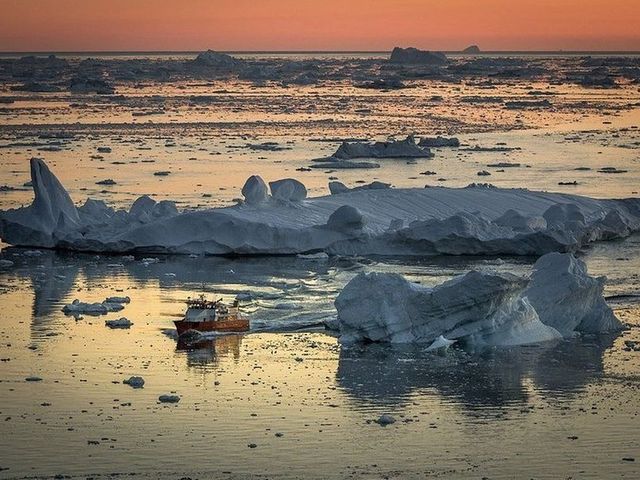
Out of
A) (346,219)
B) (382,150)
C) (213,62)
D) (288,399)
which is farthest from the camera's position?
(213,62)

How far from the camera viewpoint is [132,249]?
940 inches

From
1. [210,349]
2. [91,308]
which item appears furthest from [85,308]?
[210,349]

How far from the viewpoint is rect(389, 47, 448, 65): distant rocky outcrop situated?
115 m

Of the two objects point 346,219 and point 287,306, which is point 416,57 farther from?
point 287,306

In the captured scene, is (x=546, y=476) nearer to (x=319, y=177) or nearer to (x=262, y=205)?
(x=262, y=205)

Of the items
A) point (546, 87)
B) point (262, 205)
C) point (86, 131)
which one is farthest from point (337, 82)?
point (262, 205)

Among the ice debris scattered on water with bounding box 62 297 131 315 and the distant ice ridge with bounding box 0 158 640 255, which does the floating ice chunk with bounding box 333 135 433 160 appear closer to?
the distant ice ridge with bounding box 0 158 640 255

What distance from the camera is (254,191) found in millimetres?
24656

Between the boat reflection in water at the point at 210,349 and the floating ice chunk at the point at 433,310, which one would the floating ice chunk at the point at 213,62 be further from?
the floating ice chunk at the point at 433,310

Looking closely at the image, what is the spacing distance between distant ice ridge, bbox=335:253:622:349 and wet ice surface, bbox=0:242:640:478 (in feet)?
1.06

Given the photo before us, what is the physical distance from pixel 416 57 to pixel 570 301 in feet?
323

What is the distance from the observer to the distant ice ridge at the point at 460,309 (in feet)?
57.1

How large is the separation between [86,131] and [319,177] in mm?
14624

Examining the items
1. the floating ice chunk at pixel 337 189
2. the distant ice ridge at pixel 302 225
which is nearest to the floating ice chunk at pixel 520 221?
the distant ice ridge at pixel 302 225
